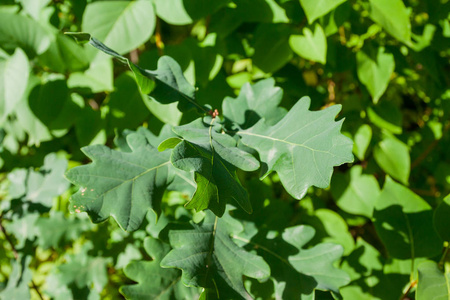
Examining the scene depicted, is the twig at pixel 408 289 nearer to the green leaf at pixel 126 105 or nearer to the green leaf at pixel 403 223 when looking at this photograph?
the green leaf at pixel 403 223

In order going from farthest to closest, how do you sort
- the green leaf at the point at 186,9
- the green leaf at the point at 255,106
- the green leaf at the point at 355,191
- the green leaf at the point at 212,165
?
1. the green leaf at the point at 355,191
2. the green leaf at the point at 186,9
3. the green leaf at the point at 255,106
4. the green leaf at the point at 212,165

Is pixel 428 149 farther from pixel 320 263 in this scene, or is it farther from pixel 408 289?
pixel 320 263

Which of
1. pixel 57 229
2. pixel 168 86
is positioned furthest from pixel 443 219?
pixel 57 229

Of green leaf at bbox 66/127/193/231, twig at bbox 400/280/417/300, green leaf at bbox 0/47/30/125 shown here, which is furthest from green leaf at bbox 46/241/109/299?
twig at bbox 400/280/417/300

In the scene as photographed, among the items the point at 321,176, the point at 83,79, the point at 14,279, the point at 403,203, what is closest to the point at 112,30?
the point at 83,79

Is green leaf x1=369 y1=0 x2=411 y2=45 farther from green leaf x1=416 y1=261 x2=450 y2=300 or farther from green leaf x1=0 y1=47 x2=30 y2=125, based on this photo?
green leaf x1=0 y1=47 x2=30 y2=125

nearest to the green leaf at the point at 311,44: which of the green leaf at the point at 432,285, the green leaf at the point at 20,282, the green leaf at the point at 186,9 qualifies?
the green leaf at the point at 186,9

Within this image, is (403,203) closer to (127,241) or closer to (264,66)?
(264,66)
